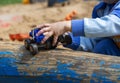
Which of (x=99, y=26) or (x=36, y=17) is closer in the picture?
(x=99, y=26)

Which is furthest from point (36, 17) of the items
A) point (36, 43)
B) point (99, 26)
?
point (99, 26)

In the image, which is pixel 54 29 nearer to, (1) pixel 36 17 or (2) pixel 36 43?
(2) pixel 36 43

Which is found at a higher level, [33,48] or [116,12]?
[116,12]

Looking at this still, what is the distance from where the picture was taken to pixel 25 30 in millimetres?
5863

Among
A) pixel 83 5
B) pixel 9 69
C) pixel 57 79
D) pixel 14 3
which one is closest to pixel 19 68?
pixel 9 69

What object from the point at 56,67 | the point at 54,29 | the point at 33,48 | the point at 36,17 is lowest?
the point at 36,17

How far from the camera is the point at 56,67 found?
2.40m

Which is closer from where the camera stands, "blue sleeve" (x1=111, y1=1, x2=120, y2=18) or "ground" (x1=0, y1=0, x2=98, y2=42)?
"blue sleeve" (x1=111, y1=1, x2=120, y2=18)

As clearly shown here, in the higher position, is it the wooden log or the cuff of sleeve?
the cuff of sleeve

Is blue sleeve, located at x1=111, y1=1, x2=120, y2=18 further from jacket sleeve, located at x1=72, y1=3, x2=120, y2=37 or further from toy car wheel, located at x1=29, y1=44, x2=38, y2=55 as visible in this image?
toy car wheel, located at x1=29, y1=44, x2=38, y2=55

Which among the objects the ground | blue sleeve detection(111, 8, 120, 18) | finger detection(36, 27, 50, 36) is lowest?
the ground

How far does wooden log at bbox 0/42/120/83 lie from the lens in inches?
91.4

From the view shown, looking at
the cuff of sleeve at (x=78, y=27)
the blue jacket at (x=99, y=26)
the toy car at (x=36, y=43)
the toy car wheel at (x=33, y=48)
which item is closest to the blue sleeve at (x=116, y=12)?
the blue jacket at (x=99, y=26)

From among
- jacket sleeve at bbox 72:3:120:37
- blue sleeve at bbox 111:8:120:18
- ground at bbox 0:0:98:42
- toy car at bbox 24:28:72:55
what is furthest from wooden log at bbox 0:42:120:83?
ground at bbox 0:0:98:42
